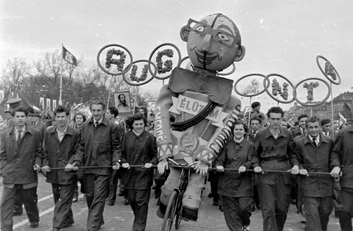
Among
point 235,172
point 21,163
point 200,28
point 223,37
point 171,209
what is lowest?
point 171,209

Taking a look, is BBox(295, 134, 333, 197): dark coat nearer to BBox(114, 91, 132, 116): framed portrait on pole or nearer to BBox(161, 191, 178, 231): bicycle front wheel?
BBox(161, 191, 178, 231): bicycle front wheel

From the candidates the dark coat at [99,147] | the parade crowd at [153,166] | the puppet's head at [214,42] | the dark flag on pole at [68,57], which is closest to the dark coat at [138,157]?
the parade crowd at [153,166]

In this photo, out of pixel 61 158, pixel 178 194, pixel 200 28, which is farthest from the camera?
pixel 61 158

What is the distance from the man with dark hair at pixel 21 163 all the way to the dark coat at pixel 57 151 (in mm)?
116

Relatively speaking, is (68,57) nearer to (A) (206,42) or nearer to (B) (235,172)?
(A) (206,42)

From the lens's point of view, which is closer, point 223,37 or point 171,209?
point 171,209

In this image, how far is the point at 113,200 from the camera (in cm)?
728

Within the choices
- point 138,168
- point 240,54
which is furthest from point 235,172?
point 240,54

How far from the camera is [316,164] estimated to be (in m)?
4.82

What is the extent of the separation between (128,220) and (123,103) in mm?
3513

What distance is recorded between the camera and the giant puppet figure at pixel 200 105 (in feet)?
15.5

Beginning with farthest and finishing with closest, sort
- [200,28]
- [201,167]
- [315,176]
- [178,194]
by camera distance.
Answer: [200,28] → [315,176] → [201,167] → [178,194]

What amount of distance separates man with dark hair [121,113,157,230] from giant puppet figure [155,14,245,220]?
0.44m

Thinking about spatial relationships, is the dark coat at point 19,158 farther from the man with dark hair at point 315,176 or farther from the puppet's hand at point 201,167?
the man with dark hair at point 315,176
